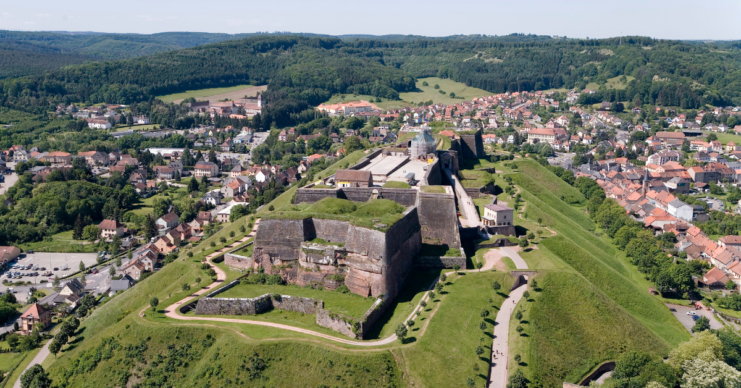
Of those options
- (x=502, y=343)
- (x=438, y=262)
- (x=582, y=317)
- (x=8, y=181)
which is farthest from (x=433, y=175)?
(x=8, y=181)

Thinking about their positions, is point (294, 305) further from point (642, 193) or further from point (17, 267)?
point (642, 193)

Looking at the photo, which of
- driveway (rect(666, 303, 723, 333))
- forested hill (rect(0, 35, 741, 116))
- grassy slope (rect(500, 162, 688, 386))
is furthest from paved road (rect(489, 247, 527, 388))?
forested hill (rect(0, 35, 741, 116))

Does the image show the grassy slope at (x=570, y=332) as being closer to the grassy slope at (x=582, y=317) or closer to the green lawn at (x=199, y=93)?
the grassy slope at (x=582, y=317)

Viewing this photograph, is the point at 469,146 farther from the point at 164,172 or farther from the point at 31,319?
the point at 31,319

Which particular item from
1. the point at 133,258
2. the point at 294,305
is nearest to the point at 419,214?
the point at 294,305

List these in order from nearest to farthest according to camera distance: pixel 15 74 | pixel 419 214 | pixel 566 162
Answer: pixel 419 214 → pixel 566 162 → pixel 15 74

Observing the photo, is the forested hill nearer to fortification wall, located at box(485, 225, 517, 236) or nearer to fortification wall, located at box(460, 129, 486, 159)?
fortification wall, located at box(460, 129, 486, 159)

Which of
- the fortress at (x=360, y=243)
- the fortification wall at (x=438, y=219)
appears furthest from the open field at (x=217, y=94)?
the fortification wall at (x=438, y=219)
